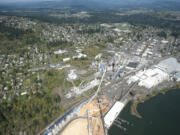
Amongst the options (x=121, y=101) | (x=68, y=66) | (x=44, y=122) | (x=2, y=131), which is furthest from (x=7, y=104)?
(x=121, y=101)

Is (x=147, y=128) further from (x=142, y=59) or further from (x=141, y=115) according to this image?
(x=142, y=59)

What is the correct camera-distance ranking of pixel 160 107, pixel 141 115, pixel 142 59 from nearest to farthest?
pixel 141 115 < pixel 160 107 < pixel 142 59

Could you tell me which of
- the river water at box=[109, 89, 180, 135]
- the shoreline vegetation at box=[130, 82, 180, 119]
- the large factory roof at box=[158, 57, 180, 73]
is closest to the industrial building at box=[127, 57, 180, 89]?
the large factory roof at box=[158, 57, 180, 73]

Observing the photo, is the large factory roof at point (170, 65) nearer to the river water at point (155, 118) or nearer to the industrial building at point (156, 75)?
the industrial building at point (156, 75)

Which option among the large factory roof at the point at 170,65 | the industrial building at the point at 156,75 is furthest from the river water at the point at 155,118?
the large factory roof at the point at 170,65

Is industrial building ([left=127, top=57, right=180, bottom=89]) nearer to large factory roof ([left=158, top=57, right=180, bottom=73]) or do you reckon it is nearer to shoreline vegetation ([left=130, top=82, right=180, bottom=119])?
large factory roof ([left=158, top=57, right=180, bottom=73])

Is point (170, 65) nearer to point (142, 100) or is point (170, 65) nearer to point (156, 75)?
point (156, 75)

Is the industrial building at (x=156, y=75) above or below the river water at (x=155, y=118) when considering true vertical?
above

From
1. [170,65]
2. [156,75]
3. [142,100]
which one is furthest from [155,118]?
[170,65]
